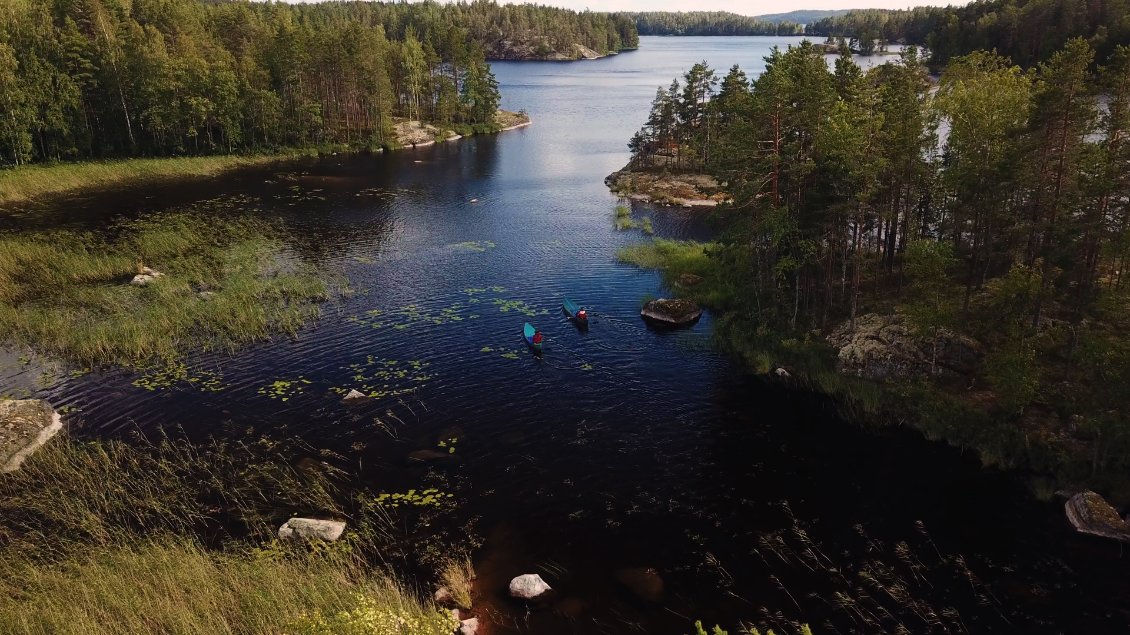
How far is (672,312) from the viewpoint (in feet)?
171

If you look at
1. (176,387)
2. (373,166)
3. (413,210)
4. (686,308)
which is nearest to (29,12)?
(373,166)

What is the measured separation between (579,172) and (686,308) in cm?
7049

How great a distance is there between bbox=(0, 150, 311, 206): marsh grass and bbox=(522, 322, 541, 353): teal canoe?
77942 millimetres

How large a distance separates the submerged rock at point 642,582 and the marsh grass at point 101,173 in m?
96.3

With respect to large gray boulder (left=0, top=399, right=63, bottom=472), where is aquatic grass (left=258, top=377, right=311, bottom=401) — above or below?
below

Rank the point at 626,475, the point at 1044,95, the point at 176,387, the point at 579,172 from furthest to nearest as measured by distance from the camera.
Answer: the point at 579,172 < the point at 176,387 < the point at 1044,95 < the point at 626,475

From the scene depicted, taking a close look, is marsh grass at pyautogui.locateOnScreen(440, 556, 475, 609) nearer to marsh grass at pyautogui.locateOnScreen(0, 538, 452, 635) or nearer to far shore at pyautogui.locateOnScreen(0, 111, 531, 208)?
marsh grass at pyautogui.locateOnScreen(0, 538, 452, 635)

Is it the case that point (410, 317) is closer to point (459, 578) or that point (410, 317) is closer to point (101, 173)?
point (459, 578)

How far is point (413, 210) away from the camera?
8900cm

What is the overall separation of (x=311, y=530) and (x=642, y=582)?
48.0 ft

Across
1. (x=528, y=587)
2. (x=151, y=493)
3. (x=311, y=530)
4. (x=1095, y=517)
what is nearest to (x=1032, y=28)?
(x=1095, y=517)

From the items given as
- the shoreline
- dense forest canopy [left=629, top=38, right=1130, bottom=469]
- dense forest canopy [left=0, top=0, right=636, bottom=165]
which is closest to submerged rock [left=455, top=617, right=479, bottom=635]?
the shoreline

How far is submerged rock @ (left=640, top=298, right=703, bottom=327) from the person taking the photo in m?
51.8

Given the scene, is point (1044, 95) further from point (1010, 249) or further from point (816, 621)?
point (816, 621)
